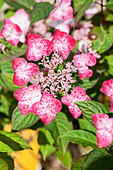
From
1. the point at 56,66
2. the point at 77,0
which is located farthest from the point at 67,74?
the point at 77,0

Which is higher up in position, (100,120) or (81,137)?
(100,120)

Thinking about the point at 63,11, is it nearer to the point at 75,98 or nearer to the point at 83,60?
the point at 83,60

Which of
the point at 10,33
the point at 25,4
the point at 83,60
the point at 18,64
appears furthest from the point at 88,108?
the point at 25,4

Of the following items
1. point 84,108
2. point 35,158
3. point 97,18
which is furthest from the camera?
point 35,158

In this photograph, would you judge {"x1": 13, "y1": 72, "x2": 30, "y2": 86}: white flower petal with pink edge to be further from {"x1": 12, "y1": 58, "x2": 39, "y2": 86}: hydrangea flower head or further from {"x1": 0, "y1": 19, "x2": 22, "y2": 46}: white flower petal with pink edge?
{"x1": 0, "y1": 19, "x2": 22, "y2": 46}: white flower petal with pink edge

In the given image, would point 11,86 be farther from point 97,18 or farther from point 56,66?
point 97,18

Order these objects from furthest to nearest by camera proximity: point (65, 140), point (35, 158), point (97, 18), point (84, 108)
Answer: point (35, 158), point (97, 18), point (65, 140), point (84, 108)
